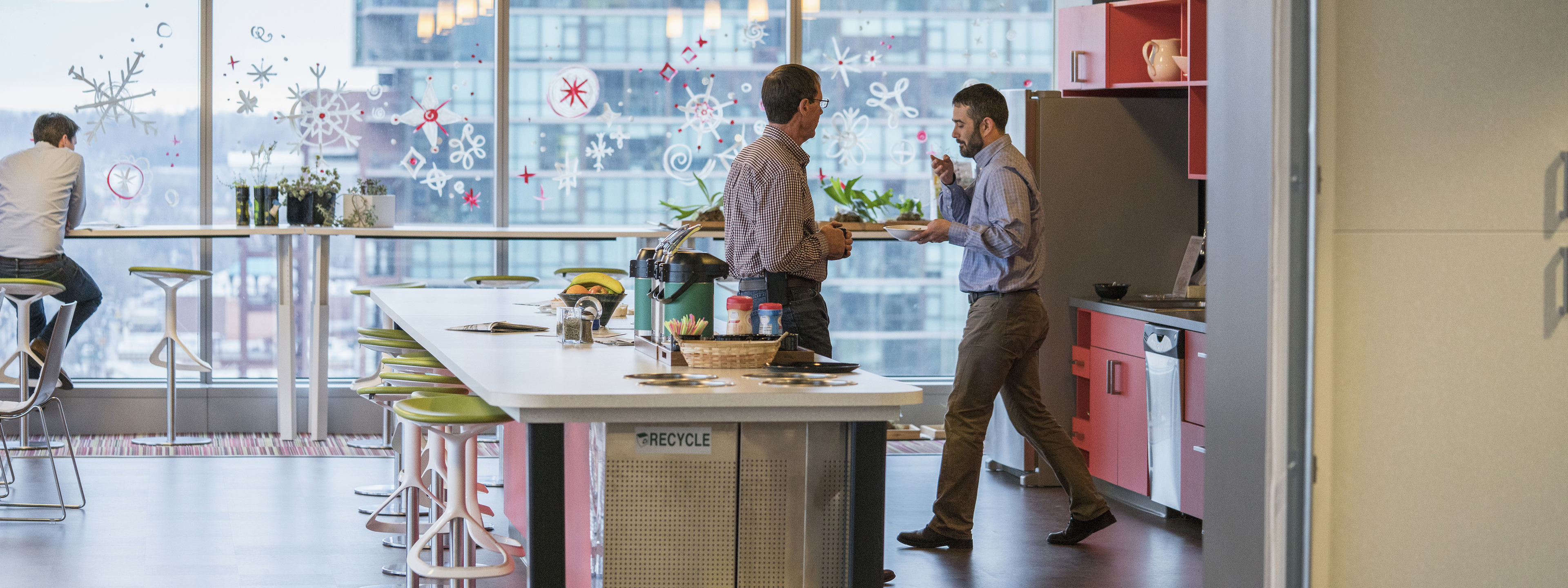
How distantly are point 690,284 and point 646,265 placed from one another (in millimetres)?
304

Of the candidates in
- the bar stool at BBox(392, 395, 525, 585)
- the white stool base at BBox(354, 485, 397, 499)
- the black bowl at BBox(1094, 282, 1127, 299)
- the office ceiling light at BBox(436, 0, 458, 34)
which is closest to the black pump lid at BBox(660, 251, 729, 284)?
the bar stool at BBox(392, 395, 525, 585)

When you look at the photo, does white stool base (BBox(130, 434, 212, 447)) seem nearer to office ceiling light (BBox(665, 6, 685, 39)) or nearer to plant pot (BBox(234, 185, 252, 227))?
plant pot (BBox(234, 185, 252, 227))

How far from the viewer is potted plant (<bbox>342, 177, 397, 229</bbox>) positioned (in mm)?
6734

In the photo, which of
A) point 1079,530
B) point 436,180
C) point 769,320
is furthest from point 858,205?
point 769,320

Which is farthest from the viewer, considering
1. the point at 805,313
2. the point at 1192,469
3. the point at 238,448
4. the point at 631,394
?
the point at 238,448

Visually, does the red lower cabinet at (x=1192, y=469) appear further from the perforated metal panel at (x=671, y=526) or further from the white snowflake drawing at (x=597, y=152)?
the white snowflake drawing at (x=597, y=152)

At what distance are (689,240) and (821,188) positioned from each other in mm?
1147

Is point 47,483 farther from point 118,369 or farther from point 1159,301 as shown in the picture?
point 1159,301

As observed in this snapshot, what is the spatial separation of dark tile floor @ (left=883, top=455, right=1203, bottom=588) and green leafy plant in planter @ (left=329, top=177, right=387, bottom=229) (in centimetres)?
283

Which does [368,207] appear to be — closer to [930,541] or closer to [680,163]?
[680,163]

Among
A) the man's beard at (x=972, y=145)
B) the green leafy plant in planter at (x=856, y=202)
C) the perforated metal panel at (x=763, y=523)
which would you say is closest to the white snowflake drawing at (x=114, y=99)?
the green leafy plant in planter at (x=856, y=202)

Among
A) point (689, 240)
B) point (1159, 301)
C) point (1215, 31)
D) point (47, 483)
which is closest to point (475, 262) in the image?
point (689, 240)

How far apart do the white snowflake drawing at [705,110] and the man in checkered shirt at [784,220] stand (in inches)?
125

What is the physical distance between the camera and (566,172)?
730 cm
